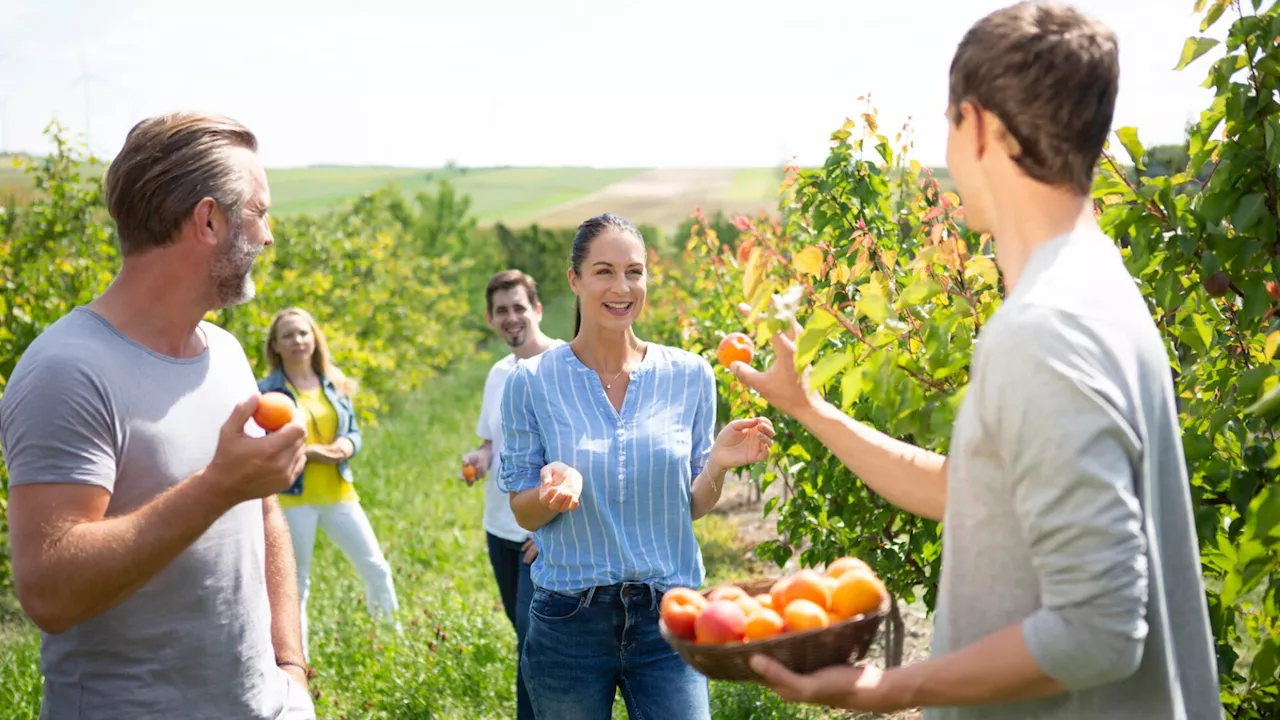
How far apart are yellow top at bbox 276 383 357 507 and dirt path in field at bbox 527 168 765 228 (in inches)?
1691

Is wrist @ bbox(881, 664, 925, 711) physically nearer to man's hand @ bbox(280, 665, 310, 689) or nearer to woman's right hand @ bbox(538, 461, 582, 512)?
woman's right hand @ bbox(538, 461, 582, 512)

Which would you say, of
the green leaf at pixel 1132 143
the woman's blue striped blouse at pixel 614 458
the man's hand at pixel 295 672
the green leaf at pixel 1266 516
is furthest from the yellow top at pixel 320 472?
the green leaf at pixel 1266 516

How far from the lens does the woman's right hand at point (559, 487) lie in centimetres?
260

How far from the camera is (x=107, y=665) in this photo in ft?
6.38

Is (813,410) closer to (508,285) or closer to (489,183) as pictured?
(508,285)

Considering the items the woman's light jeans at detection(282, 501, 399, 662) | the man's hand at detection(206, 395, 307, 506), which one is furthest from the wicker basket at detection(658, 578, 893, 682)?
the woman's light jeans at detection(282, 501, 399, 662)

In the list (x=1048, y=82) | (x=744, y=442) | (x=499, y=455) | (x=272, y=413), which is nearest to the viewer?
(x=1048, y=82)

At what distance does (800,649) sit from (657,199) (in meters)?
55.3

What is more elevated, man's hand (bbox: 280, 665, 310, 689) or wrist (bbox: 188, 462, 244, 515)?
wrist (bbox: 188, 462, 244, 515)

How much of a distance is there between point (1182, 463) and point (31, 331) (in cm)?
679

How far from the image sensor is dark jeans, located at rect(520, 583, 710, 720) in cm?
277

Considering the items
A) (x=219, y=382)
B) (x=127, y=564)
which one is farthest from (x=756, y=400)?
Result: (x=127, y=564)

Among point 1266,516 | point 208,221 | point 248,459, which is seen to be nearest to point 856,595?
point 1266,516

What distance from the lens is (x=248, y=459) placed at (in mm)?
1826
